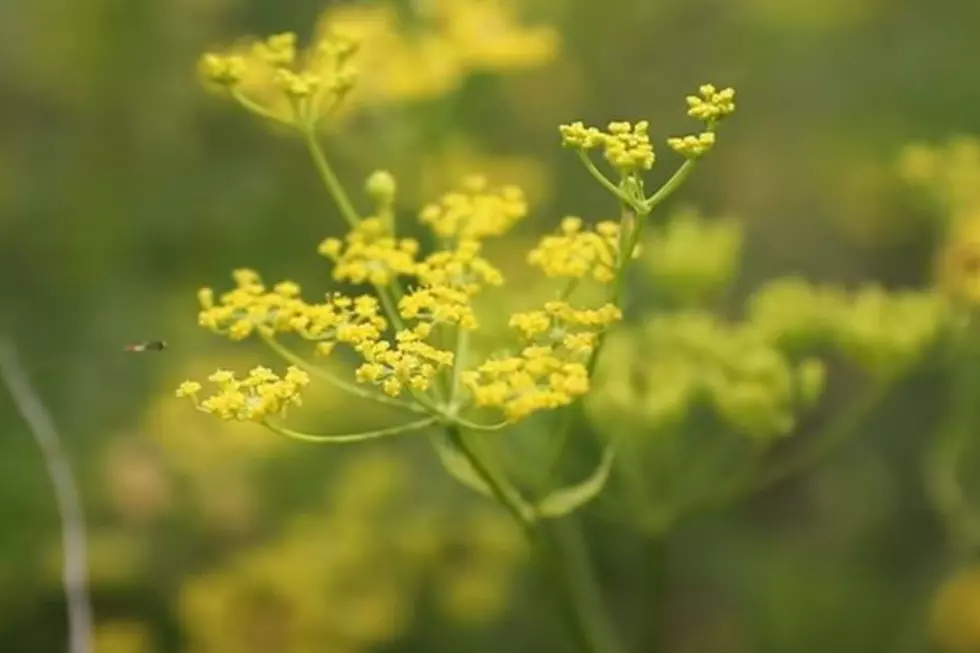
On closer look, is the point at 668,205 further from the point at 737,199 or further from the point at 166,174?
the point at 166,174

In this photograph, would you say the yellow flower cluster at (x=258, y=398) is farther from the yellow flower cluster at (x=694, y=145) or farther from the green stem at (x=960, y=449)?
the green stem at (x=960, y=449)

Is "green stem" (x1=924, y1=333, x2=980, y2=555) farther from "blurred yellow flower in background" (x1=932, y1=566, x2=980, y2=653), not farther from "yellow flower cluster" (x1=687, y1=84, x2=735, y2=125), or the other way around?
"yellow flower cluster" (x1=687, y1=84, x2=735, y2=125)

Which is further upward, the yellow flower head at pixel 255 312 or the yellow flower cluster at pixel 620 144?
the yellow flower head at pixel 255 312

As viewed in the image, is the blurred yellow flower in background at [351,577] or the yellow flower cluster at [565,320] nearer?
the yellow flower cluster at [565,320]

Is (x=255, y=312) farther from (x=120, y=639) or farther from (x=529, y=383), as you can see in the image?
(x=120, y=639)

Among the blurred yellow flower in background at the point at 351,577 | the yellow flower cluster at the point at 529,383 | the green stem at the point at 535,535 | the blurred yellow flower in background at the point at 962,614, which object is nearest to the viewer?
the yellow flower cluster at the point at 529,383

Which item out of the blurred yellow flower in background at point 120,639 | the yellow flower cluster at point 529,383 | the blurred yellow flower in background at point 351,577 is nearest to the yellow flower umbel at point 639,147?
the yellow flower cluster at point 529,383

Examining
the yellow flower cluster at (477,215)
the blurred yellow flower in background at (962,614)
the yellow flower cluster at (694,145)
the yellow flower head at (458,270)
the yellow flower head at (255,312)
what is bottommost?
the blurred yellow flower in background at (962,614)

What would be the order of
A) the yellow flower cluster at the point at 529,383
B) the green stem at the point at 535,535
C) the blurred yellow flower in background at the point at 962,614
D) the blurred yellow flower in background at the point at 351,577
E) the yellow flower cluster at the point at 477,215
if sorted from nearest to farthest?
the yellow flower cluster at the point at 529,383 → the green stem at the point at 535,535 → the yellow flower cluster at the point at 477,215 → the blurred yellow flower in background at the point at 351,577 → the blurred yellow flower in background at the point at 962,614
